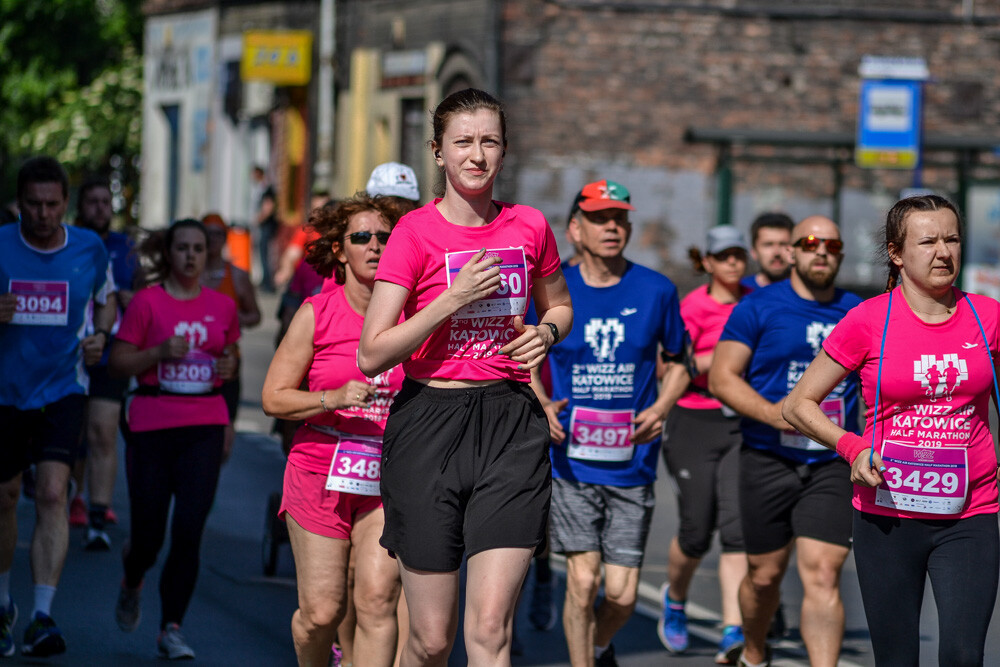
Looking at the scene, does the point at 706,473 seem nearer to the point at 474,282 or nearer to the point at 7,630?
the point at 7,630

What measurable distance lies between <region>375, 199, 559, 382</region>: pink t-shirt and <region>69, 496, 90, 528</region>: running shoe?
234 inches

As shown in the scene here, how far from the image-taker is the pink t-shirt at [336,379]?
598 centimetres

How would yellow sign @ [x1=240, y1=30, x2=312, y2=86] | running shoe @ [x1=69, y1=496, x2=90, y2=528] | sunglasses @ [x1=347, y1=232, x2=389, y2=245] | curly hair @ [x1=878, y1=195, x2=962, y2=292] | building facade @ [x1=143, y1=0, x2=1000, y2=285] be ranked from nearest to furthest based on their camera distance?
curly hair @ [x1=878, y1=195, x2=962, y2=292]
sunglasses @ [x1=347, y1=232, x2=389, y2=245]
running shoe @ [x1=69, y1=496, x2=90, y2=528]
building facade @ [x1=143, y1=0, x2=1000, y2=285]
yellow sign @ [x1=240, y1=30, x2=312, y2=86]

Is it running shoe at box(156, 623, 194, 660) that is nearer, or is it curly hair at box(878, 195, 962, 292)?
Result: curly hair at box(878, 195, 962, 292)

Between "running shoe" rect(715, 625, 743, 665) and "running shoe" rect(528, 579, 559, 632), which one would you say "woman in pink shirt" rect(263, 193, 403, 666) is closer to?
"running shoe" rect(715, 625, 743, 665)

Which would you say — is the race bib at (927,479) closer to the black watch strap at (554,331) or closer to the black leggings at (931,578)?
the black leggings at (931,578)

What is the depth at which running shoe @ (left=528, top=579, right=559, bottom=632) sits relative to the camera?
836 cm

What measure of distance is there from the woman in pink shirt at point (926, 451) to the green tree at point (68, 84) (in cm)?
3548

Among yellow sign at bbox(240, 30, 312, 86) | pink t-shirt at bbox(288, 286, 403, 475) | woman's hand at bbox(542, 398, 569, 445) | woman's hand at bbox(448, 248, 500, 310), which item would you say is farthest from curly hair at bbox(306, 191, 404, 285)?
yellow sign at bbox(240, 30, 312, 86)

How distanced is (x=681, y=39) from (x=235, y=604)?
58.5 feet

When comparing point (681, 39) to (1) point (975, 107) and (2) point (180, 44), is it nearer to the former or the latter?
(1) point (975, 107)

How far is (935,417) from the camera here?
518cm

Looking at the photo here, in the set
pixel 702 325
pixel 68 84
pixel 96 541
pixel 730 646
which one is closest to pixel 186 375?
pixel 96 541

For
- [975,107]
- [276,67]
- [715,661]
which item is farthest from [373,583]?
[276,67]
